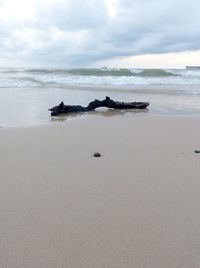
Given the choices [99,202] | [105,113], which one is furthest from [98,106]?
[99,202]

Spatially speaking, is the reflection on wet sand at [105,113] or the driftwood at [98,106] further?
the driftwood at [98,106]

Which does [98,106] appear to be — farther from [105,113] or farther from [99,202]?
[99,202]

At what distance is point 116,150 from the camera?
4301 millimetres

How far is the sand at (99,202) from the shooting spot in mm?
2008

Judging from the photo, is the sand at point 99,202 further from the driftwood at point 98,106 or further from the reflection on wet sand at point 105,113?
the driftwood at point 98,106

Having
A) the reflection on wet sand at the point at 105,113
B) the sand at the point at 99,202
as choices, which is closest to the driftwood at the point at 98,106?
the reflection on wet sand at the point at 105,113

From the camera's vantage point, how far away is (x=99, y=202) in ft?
8.87

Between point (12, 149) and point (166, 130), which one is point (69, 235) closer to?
point (12, 149)

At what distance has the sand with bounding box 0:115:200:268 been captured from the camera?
2008mm

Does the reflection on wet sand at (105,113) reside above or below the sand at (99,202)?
below

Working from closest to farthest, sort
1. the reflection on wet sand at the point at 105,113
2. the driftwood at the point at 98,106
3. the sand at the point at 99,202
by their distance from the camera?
the sand at the point at 99,202 → the reflection on wet sand at the point at 105,113 → the driftwood at the point at 98,106

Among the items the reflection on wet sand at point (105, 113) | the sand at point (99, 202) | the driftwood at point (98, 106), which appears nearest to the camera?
the sand at point (99, 202)

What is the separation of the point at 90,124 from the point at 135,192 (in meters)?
3.41

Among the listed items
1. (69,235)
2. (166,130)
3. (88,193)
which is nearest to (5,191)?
(88,193)
